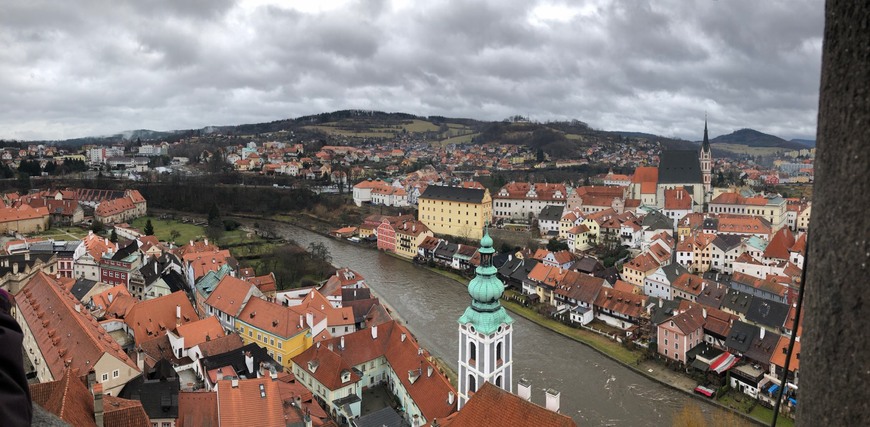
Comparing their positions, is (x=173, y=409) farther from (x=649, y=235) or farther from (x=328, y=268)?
(x=649, y=235)

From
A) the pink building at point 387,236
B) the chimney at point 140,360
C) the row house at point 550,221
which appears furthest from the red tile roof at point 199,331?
the row house at point 550,221

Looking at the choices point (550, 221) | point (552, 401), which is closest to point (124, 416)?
point (552, 401)

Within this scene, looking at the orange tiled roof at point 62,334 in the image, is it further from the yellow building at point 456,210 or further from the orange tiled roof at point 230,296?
the yellow building at point 456,210

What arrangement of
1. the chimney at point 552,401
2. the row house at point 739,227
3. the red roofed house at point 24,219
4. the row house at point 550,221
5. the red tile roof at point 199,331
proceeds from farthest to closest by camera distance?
the row house at point 550,221, the red roofed house at point 24,219, the row house at point 739,227, the red tile roof at point 199,331, the chimney at point 552,401

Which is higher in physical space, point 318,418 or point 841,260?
point 841,260

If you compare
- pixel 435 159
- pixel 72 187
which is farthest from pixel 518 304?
pixel 435 159

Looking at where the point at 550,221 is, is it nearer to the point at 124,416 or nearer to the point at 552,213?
the point at 552,213

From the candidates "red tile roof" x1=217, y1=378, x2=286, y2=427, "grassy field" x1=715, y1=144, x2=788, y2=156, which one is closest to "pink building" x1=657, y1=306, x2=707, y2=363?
"red tile roof" x1=217, y1=378, x2=286, y2=427
